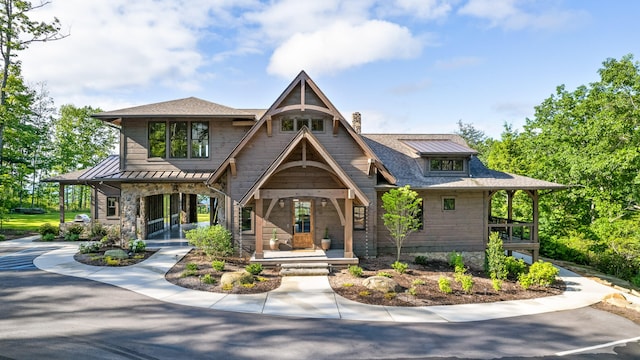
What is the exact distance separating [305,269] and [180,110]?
10501 millimetres

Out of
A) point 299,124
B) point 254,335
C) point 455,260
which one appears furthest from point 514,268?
point 254,335

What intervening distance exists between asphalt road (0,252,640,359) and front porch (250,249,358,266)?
4.57 m

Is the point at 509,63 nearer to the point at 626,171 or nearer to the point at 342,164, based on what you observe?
the point at 626,171

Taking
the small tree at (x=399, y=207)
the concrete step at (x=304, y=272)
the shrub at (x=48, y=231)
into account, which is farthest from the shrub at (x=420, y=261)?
the shrub at (x=48, y=231)

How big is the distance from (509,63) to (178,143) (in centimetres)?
1923

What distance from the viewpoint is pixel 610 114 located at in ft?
68.3

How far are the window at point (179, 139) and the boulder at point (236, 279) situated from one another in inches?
313

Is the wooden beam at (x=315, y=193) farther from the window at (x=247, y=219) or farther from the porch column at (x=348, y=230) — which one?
the window at (x=247, y=219)

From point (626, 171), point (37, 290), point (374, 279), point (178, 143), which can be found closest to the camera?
point (37, 290)

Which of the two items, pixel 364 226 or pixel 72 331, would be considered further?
pixel 364 226

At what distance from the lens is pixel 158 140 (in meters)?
17.7

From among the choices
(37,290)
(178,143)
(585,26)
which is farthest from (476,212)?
(37,290)

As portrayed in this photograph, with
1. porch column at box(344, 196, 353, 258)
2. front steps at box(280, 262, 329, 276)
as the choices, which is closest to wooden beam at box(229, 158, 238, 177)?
front steps at box(280, 262, 329, 276)

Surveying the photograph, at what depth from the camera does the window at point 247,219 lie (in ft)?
52.6
